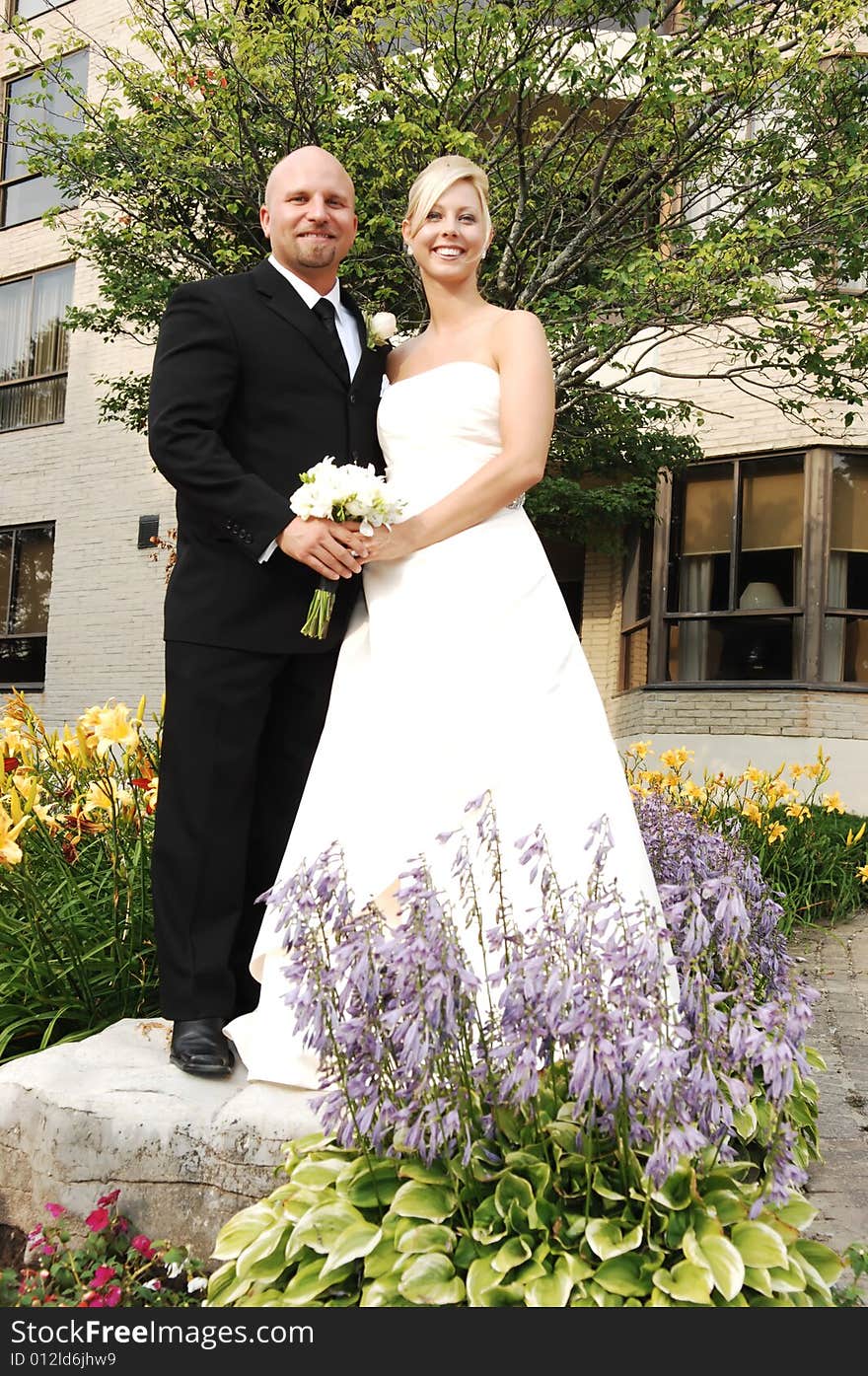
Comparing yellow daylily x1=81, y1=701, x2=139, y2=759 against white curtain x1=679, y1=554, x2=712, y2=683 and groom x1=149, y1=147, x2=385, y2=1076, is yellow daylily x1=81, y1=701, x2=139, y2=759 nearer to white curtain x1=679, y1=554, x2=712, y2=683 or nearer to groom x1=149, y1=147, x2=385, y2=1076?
groom x1=149, y1=147, x2=385, y2=1076

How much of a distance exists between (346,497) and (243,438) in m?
0.51

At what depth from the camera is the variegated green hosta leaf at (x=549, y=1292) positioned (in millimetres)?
1935

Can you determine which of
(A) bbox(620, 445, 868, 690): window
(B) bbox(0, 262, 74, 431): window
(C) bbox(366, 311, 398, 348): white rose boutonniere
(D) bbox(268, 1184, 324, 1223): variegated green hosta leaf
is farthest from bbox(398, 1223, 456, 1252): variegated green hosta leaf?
(B) bbox(0, 262, 74, 431): window

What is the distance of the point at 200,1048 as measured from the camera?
3047mm

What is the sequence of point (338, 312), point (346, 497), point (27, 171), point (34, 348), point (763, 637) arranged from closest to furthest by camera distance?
point (346, 497), point (338, 312), point (763, 637), point (27, 171), point (34, 348)

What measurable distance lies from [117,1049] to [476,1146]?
1346mm

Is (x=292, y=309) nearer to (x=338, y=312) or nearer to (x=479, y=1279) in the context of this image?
(x=338, y=312)

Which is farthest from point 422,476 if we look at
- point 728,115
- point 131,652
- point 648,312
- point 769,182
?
point 131,652

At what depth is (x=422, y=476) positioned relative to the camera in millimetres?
3285

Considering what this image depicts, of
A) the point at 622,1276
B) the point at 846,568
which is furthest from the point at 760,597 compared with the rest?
the point at 622,1276

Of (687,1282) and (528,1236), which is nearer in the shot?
(687,1282)

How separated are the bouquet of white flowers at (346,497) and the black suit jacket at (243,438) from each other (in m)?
0.11

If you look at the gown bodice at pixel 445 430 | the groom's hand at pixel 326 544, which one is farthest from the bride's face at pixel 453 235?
the groom's hand at pixel 326 544

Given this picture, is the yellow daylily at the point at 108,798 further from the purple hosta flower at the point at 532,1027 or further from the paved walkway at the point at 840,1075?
the paved walkway at the point at 840,1075
